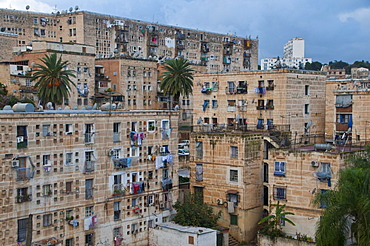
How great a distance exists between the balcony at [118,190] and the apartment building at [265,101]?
14158 mm

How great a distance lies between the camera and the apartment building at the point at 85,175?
1387 inches

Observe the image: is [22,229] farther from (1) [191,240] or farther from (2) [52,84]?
(2) [52,84]

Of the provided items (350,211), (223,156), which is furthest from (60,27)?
(350,211)

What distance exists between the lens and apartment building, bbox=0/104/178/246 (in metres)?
35.2

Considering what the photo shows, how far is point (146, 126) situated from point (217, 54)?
76.0 metres

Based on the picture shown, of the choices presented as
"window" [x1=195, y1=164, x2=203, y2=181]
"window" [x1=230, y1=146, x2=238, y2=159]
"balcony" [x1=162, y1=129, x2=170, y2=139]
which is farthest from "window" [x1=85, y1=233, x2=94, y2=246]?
"window" [x1=230, y1=146, x2=238, y2=159]

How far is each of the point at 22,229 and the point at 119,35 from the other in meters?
67.4

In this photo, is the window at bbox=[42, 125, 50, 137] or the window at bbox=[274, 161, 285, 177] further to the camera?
the window at bbox=[274, 161, 285, 177]

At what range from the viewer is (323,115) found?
57.8m

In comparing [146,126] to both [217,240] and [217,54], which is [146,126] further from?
[217,54]

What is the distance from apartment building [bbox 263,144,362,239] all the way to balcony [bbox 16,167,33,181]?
63.6 ft

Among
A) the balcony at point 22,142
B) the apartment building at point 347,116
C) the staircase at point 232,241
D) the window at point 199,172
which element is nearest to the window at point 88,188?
the balcony at point 22,142

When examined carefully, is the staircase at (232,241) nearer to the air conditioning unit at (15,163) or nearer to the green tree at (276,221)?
the green tree at (276,221)

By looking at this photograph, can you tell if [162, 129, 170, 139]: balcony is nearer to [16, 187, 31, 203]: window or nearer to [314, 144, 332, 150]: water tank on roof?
[314, 144, 332, 150]: water tank on roof
